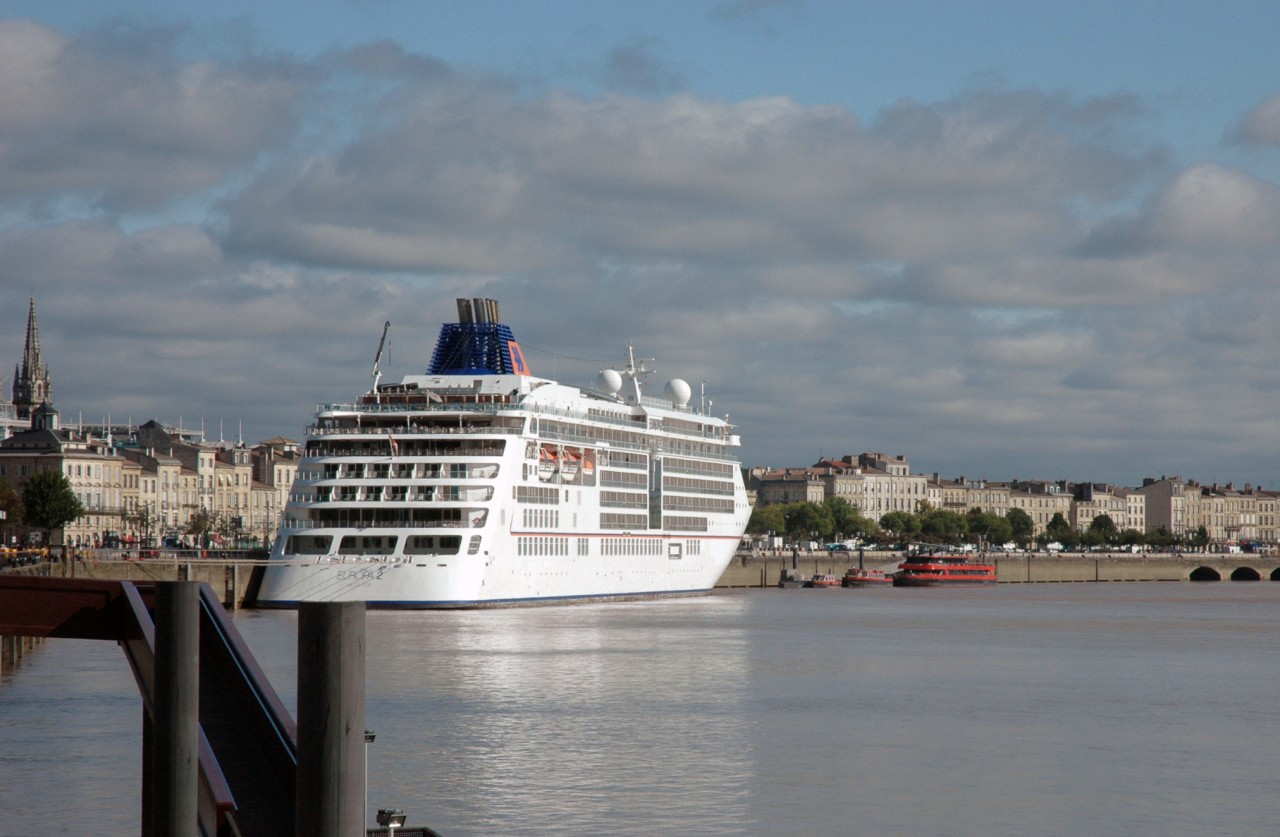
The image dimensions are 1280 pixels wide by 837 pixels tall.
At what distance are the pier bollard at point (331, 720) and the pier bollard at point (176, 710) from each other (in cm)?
136

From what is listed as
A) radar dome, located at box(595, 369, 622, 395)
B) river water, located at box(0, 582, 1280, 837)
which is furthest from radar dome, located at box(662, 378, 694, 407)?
river water, located at box(0, 582, 1280, 837)

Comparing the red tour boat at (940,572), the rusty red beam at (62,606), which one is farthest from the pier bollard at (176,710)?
the red tour boat at (940,572)

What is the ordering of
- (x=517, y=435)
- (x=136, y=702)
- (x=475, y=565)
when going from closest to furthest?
(x=136, y=702) → (x=475, y=565) → (x=517, y=435)

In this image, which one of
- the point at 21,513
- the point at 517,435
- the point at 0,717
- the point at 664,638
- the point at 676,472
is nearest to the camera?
the point at 0,717

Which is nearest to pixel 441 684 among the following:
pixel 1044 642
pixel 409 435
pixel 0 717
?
pixel 0 717

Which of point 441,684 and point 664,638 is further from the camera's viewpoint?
point 664,638

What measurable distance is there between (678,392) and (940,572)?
51261mm

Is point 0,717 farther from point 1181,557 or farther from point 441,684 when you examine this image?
point 1181,557

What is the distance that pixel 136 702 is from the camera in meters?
40.9

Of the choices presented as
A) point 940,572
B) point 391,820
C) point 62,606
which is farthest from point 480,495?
point 940,572

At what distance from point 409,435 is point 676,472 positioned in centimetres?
2548

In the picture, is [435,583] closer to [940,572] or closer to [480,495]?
[480,495]

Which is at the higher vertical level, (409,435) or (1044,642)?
(409,435)

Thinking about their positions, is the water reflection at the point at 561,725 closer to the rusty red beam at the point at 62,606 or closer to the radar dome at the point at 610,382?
the rusty red beam at the point at 62,606
